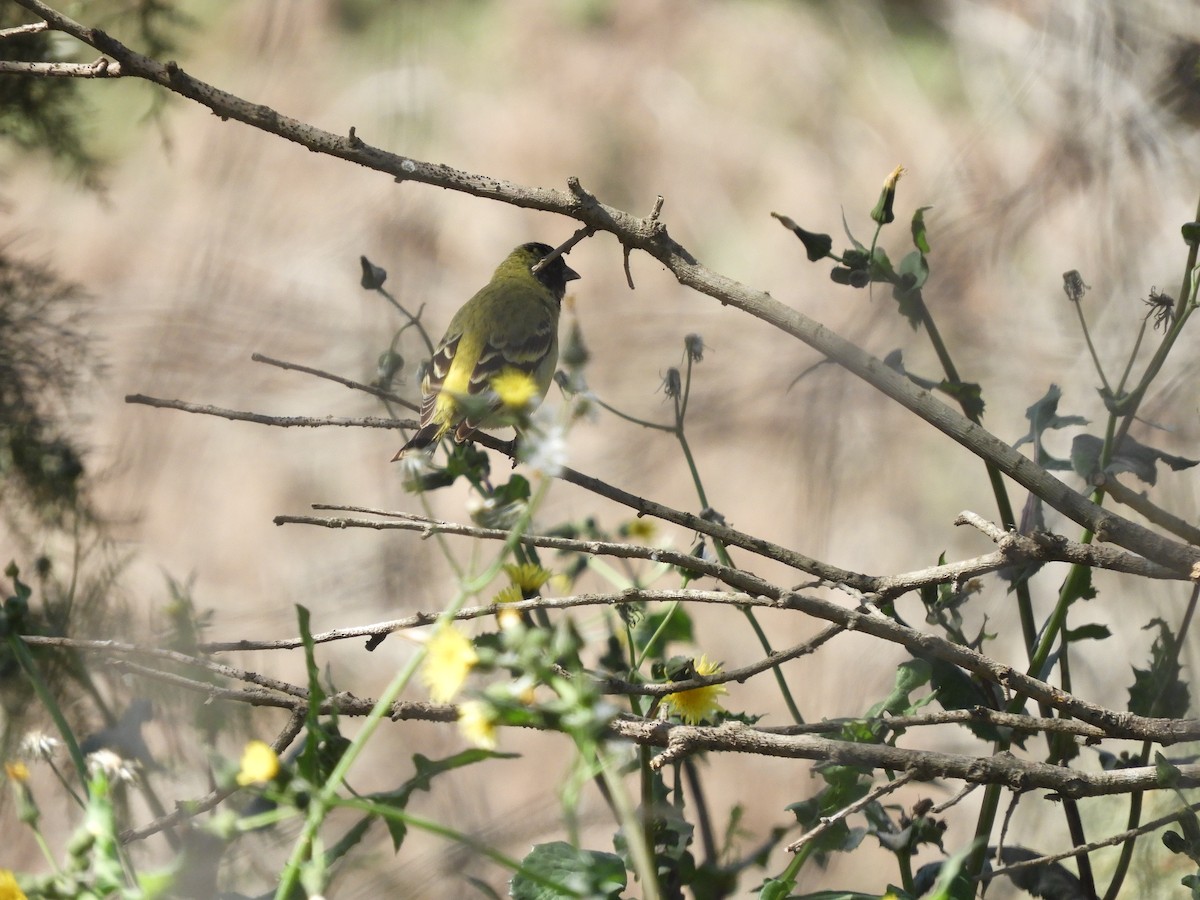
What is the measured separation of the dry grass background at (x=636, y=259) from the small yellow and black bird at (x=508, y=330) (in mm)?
122

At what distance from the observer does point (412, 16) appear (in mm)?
2973

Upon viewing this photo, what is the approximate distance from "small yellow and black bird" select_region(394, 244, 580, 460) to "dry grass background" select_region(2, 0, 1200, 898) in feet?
0.40

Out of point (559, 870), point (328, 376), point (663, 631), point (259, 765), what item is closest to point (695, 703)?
point (663, 631)

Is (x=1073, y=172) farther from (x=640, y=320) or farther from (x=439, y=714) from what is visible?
(x=439, y=714)

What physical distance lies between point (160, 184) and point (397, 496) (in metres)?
→ 1.08

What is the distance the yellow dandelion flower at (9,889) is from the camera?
59 cm

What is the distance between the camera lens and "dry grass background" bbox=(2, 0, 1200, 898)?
6.97 feet

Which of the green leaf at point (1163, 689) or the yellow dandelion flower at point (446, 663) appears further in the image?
the green leaf at point (1163, 689)

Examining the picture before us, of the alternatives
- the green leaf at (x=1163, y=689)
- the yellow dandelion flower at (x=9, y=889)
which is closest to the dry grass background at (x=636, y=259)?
the green leaf at (x=1163, y=689)

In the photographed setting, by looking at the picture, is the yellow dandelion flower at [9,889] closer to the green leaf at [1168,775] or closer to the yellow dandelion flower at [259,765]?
the yellow dandelion flower at [259,765]

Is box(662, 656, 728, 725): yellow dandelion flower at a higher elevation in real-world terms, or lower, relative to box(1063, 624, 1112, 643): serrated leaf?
lower

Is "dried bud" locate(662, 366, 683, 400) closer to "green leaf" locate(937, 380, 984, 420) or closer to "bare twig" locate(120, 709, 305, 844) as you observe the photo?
"green leaf" locate(937, 380, 984, 420)

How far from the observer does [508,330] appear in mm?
2584

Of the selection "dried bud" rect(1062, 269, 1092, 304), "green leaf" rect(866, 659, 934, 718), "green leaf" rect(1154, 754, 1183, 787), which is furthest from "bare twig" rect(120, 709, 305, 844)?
"dried bud" rect(1062, 269, 1092, 304)
